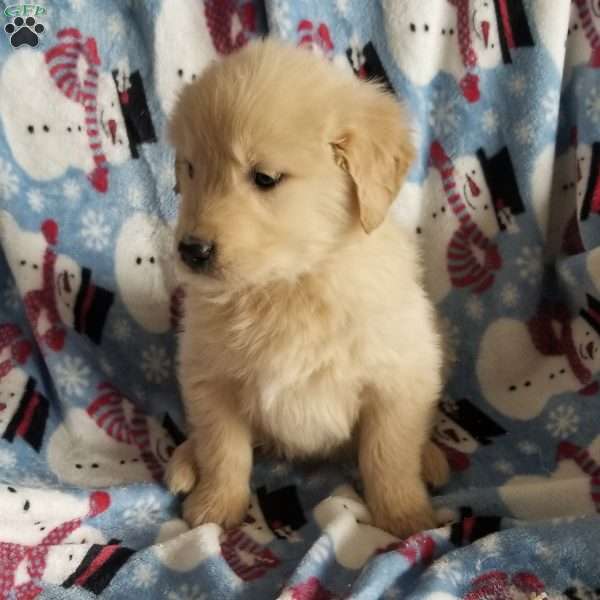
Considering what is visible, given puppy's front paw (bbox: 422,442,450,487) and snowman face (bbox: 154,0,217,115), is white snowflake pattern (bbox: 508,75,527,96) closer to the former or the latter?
snowman face (bbox: 154,0,217,115)

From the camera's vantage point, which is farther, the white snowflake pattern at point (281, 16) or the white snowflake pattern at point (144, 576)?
the white snowflake pattern at point (281, 16)

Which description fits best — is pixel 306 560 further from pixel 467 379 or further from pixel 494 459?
pixel 467 379

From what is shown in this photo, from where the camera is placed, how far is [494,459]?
2240mm

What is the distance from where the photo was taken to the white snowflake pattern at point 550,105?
228cm

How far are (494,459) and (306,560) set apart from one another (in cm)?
77

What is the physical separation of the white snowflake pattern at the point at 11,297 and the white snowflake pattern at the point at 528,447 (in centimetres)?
179

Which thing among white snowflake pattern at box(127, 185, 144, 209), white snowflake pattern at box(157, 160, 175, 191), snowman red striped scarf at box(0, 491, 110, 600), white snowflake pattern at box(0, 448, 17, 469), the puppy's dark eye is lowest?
snowman red striped scarf at box(0, 491, 110, 600)

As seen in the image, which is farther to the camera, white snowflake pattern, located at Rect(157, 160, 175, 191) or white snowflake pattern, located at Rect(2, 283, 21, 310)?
white snowflake pattern, located at Rect(2, 283, 21, 310)

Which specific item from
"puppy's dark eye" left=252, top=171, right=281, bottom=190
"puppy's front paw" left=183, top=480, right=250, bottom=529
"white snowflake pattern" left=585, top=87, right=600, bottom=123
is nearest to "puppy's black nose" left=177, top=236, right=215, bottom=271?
"puppy's dark eye" left=252, top=171, right=281, bottom=190

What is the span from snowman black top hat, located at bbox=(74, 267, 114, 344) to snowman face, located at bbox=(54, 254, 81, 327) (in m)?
0.02

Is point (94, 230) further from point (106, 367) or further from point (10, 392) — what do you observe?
point (10, 392)

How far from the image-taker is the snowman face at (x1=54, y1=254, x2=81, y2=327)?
2.41 metres

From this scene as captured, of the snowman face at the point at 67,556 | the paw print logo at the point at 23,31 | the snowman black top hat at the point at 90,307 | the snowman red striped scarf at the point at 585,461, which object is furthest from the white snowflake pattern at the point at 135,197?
the snowman red striped scarf at the point at 585,461

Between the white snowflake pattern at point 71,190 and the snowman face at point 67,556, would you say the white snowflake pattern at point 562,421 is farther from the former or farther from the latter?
the white snowflake pattern at point 71,190
